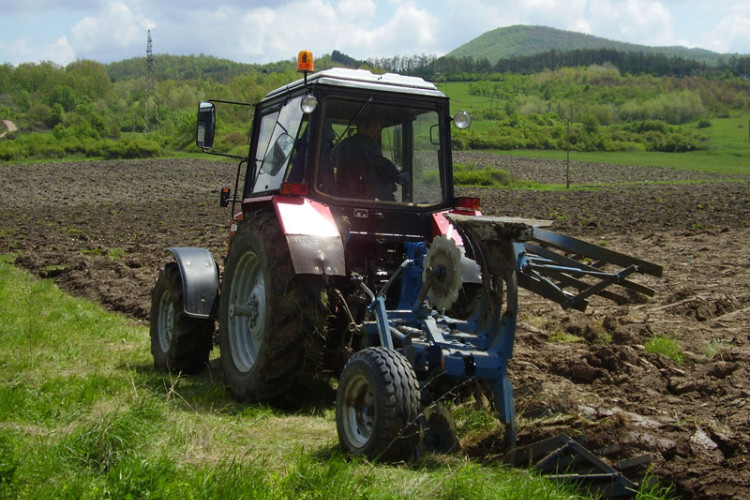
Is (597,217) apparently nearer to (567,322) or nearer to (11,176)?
(567,322)

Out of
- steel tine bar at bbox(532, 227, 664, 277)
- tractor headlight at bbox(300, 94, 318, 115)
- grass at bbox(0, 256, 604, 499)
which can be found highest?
tractor headlight at bbox(300, 94, 318, 115)

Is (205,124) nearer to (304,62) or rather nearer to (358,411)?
(304,62)

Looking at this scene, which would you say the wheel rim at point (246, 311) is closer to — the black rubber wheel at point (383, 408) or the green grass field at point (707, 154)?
the black rubber wheel at point (383, 408)

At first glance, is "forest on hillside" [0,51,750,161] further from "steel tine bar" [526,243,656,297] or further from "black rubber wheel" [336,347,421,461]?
"black rubber wheel" [336,347,421,461]

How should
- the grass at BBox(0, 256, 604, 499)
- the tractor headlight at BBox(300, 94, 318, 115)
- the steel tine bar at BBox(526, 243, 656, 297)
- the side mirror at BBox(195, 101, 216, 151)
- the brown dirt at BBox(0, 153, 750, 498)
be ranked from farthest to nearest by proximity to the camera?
the side mirror at BBox(195, 101, 216, 151) → the tractor headlight at BBox(300, 94, 318, 115) → the steel tine bar at BBox(526, 243, 656, 297) → the brown dirt at BBox(0, 153, 750, 498) → the grass at BBox(0, 256, 604, 499)

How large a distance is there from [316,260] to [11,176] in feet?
128

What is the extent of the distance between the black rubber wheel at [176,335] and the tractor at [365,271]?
0.01 metres

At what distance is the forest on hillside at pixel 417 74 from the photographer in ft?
195

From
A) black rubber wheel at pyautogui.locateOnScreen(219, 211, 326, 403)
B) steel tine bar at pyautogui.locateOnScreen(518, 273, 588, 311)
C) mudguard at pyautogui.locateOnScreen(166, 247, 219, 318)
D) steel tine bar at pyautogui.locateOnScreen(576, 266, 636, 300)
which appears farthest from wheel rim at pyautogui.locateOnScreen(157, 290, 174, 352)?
steel tine bar at pyautogui.locateOnScreen(576, 266, 636, 300)

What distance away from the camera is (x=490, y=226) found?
4434 mm

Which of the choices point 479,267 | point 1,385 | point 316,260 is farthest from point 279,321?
point 1,385

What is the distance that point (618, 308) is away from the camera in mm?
8984

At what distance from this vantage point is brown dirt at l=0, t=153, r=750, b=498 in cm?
419

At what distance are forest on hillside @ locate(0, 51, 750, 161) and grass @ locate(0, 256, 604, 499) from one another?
144 ft
